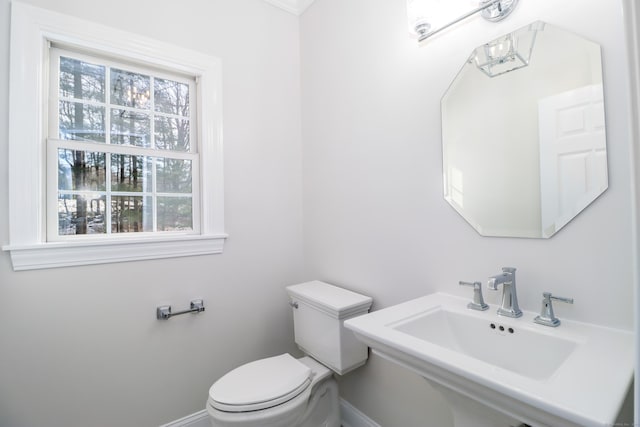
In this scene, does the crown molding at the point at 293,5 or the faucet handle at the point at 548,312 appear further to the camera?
the crown molding at the point at 293,5

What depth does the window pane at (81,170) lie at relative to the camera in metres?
1.42

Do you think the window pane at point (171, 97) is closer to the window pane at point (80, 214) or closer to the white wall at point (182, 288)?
the white wall at point (182, 288)

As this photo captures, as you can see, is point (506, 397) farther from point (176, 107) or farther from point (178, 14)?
point (178, 14)

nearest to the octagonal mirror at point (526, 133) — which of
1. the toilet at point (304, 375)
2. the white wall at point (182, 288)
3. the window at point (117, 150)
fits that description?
the toilet at point (304, 375)

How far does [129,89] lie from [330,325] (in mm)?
1654

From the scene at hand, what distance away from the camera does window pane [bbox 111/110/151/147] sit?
5.12ft

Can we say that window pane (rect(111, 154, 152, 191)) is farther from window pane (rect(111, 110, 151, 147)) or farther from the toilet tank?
the toilet tank

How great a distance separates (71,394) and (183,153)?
1.29 meters

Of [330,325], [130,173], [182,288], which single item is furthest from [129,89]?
[330,325]

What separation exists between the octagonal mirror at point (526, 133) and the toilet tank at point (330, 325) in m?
0.71

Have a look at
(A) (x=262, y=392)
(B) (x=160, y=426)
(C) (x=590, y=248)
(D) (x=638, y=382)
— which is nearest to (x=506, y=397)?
(D) (x=638, y=382)

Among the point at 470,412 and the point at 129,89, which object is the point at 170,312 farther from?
the point at 470,412

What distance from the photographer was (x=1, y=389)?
124 cm

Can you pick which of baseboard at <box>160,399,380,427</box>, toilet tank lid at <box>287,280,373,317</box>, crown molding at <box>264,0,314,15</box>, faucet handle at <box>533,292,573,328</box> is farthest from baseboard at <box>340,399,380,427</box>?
crown molding at <box>264,0,314,15</box>
